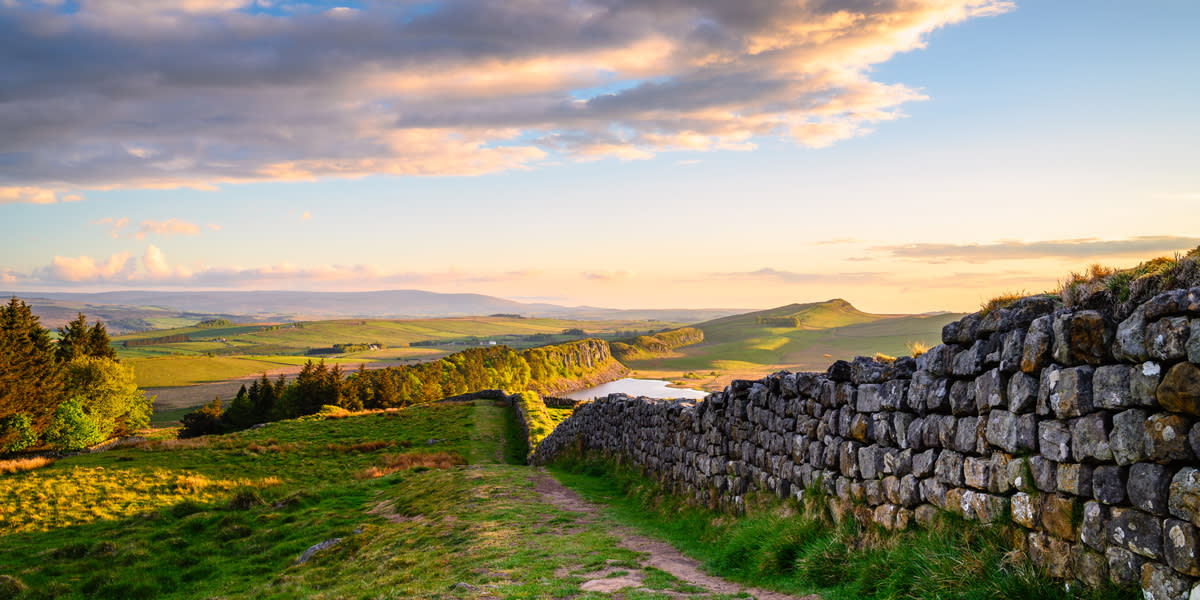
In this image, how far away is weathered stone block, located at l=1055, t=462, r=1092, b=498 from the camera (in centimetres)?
520

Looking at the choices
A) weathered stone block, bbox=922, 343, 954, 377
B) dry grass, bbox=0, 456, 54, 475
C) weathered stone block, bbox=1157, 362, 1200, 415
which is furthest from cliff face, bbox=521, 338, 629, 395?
weathered stone block, bbox=1157, 362, 1200, 415

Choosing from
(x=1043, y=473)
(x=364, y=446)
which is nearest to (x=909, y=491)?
(x=1043, y=473)

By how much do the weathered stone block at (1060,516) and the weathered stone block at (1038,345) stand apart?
3.76ft

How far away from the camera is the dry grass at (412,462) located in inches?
1097

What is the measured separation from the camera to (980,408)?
6516 millimetres

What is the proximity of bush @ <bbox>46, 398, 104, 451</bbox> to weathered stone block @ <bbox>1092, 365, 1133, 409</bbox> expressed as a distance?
6956 centimetres

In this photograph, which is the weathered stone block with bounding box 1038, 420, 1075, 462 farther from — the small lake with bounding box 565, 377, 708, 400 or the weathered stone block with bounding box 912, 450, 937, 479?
the small lake with bounding box 565, 377, 708, 400

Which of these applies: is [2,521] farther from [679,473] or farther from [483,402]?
[483,402]

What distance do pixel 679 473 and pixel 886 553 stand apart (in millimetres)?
7980

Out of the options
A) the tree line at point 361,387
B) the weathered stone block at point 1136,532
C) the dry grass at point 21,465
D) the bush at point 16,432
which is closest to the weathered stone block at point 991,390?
the weathered stone block at point 1136,532

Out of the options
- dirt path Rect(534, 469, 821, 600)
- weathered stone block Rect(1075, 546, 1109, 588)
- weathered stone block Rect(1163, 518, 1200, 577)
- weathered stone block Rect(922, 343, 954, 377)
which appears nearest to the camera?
weathered stone block Rect(1163, 518, 1200, 577)

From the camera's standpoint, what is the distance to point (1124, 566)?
4828mm

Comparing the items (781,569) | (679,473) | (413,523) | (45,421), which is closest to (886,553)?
(781,569)

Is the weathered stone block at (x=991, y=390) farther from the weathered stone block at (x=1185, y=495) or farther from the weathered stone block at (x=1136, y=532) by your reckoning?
the weathered stone block at (x=1185, y=495)
